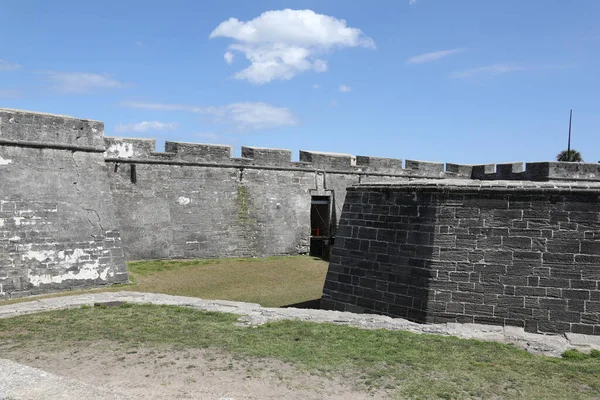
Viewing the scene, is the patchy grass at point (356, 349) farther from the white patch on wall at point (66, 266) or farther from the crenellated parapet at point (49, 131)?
the crenellated parapet at point (49, 131)

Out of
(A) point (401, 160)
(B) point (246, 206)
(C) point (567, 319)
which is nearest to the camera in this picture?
(C) point (567, 319)

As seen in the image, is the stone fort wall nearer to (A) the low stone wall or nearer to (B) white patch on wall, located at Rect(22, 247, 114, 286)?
(B) white patch on wall, located at Rect(22, 247, 114, 286)

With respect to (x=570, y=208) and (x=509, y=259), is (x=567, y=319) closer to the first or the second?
(x=509, y=259)

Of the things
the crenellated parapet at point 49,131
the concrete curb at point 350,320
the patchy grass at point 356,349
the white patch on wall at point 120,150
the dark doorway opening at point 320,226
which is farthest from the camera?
the dark doorway opening at point 320,226

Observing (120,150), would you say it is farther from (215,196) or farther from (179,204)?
(215,196)

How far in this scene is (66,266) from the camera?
11.2 metres

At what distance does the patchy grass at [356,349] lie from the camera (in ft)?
16.3

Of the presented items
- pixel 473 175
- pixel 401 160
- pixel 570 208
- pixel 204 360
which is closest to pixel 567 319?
pixel 570 208

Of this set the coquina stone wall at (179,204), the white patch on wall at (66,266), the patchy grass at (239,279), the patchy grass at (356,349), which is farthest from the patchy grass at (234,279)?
the patchy grass at (356,349)

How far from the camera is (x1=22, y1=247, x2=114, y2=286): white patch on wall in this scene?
10731mm

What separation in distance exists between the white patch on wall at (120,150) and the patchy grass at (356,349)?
705 cm

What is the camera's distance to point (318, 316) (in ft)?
24.2

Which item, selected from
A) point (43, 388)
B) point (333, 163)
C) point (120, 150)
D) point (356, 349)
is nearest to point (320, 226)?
point (333, 163)

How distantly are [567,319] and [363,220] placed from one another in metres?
3.52
